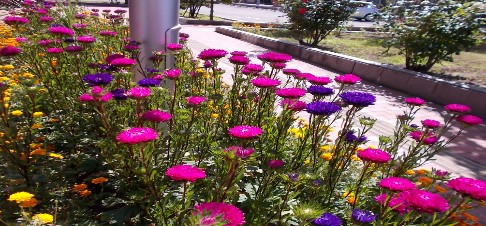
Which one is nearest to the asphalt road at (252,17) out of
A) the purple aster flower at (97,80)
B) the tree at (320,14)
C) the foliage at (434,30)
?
the tree at (320,14)

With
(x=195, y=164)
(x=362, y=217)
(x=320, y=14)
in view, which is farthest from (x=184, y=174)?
(x=320, y=14)

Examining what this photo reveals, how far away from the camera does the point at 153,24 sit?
3.18 m

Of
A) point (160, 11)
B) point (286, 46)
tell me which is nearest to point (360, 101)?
point (160, 11)

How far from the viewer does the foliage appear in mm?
6438

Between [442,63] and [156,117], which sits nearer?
[156,117]

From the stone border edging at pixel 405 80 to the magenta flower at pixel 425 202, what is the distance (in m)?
4.95

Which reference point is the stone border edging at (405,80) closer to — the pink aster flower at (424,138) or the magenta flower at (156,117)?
the pink aster flower at (424,138)

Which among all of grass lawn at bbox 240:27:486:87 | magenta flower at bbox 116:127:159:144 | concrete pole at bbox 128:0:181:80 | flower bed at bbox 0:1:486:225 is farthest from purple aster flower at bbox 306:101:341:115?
grass lawn at bbox 240:27:486:87

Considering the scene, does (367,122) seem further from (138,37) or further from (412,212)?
(138,37)

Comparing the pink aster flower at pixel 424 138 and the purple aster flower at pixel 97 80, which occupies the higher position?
the purple aster flower at pixel 97 80

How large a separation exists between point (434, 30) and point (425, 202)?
6392mm

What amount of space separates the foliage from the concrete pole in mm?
5331

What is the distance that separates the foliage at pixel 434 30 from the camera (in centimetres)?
644

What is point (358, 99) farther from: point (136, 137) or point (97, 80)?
point (97, 80)
